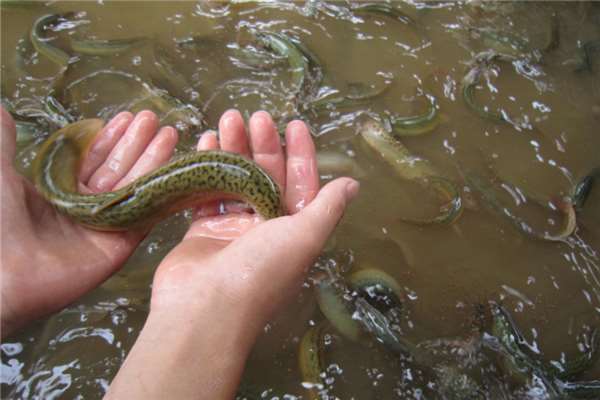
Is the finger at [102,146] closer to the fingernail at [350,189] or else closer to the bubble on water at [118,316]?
the bubble on water at [118,316]

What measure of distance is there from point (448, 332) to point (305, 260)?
0.82 meters

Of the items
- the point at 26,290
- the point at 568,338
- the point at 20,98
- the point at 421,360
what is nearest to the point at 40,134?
the point at 20,98

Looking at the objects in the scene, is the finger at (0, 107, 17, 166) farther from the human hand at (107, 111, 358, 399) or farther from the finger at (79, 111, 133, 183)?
the human hand at (107, 111, 358, 399)

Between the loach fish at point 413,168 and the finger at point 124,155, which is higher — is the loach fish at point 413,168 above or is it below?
below

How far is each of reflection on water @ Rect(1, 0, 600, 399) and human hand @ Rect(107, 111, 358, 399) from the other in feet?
1.22

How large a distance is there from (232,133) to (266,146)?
169mm

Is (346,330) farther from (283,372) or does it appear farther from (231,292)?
(231,292)

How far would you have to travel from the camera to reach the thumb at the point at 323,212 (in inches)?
67.1

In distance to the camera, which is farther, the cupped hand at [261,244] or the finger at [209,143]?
the finger at [209,143]

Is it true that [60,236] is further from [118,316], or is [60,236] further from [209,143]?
[209,143]

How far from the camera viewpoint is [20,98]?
9.52ft

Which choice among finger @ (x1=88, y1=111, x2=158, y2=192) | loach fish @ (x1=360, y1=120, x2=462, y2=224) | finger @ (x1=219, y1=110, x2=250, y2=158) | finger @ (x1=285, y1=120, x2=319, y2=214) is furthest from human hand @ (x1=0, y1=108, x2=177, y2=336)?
loach fish @ (x1=360, y1=120, x2=462, y2=224)

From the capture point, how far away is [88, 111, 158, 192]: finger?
228cm

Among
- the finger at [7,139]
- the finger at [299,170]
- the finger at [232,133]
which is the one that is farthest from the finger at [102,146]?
the finger at [299,170]
